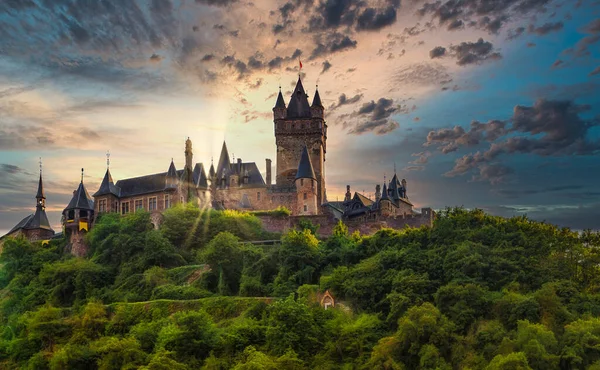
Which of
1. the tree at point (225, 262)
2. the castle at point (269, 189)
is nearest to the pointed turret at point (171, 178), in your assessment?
the castle at point (269, 189)

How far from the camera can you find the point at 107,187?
7600 cm

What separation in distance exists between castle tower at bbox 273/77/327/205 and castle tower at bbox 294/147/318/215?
8.24 ft

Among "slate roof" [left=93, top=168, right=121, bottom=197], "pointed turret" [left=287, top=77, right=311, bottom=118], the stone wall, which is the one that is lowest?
the stone wall

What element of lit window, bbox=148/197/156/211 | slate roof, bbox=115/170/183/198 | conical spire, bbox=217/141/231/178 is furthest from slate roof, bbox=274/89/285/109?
lit window, bbox=148/197/156/211

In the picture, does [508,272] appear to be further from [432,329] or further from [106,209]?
[106,209]

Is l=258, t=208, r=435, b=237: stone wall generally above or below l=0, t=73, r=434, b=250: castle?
below

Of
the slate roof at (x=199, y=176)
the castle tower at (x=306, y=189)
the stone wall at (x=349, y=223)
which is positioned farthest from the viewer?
the slate roof at (x=199, y=176)

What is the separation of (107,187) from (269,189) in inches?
605

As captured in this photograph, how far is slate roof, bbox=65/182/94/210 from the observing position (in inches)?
2876

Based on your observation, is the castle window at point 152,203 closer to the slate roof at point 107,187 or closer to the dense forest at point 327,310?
the slate roof at point 107,187

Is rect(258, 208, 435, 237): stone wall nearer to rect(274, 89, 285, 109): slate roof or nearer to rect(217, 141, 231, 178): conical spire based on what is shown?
rect(217, 141, 231, 178): conical spire

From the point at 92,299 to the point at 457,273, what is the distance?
26.6 metres

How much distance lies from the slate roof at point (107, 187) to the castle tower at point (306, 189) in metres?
17.5

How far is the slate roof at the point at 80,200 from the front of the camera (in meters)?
73.1
